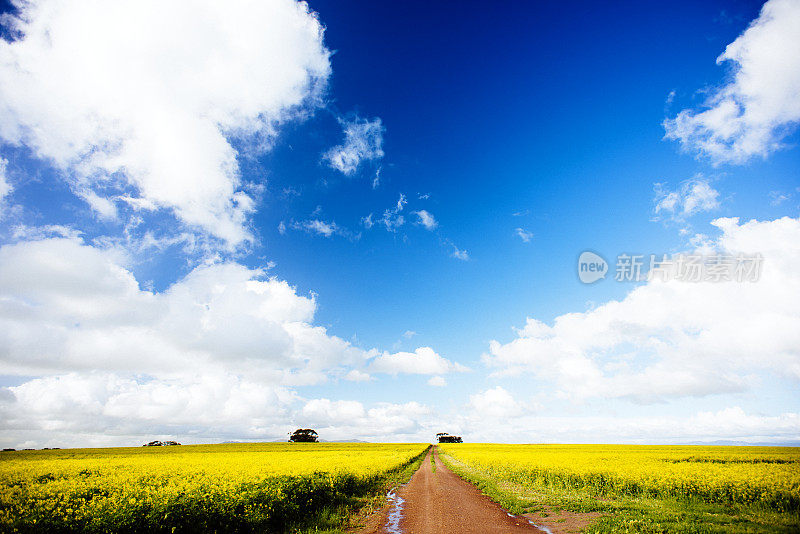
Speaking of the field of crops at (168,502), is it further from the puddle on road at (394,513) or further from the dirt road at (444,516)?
the dirt road at (444,516)

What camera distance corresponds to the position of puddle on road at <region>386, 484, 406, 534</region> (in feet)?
39.6

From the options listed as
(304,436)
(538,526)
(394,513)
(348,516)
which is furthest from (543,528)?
(304,436)

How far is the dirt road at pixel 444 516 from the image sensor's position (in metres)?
11.8

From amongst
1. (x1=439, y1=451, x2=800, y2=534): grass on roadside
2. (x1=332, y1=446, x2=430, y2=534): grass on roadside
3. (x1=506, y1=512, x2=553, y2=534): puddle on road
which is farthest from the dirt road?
(x1=439, y1=451, x2=800, y2=534): grass on roadside

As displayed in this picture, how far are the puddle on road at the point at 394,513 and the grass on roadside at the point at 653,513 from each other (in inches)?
191

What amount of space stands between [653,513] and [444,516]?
7.55 m

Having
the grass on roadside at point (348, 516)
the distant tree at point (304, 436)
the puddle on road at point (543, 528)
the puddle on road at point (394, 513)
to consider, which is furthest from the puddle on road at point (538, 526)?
the distant tree at point (304, 436)

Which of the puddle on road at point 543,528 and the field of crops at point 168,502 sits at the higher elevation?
the field of crops at point 168,502

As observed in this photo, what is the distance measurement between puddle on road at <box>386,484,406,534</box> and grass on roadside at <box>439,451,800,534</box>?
4.85 metres

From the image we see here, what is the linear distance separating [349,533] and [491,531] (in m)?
4.83

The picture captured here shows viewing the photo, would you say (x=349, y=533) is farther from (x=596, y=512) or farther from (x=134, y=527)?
(x=596, y=512)

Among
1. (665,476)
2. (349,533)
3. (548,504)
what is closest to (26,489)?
A: (349,533)

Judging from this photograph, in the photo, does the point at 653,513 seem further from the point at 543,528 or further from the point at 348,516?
the point at 348,516

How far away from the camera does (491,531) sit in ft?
37.9
